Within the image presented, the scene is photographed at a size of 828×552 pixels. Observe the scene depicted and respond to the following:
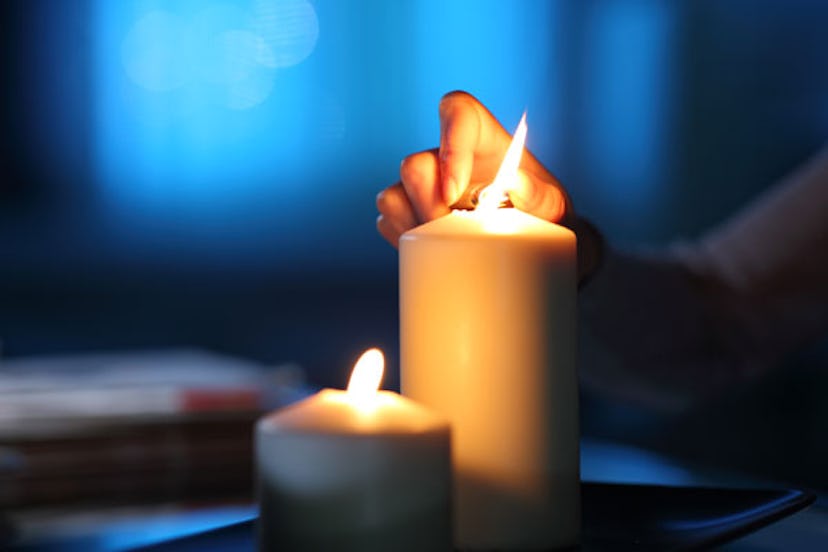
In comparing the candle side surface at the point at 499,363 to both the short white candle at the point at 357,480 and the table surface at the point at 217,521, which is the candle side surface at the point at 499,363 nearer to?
the short white candle at the point at 357,480

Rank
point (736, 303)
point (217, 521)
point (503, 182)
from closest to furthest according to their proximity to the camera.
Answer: point (503, 182) → point (217, 521) → point (736, 303)

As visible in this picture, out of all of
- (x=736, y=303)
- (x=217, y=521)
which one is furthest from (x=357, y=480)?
(x=736, y=303)

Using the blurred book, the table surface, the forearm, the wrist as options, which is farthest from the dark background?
the wrist

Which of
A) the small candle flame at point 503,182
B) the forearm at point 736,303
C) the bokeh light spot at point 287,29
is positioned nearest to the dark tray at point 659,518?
the small candle flame at point 503,182

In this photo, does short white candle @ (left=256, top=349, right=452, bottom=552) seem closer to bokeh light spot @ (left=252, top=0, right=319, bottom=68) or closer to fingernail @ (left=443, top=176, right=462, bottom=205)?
fingernail @ (left=443, top=176, right=462, bottom=205)

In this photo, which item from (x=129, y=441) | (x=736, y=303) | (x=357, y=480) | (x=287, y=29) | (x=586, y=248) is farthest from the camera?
(x=287, y=29)

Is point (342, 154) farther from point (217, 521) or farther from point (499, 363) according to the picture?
point (499, 363)

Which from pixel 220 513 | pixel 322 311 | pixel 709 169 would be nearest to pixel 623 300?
pixel 220 513
